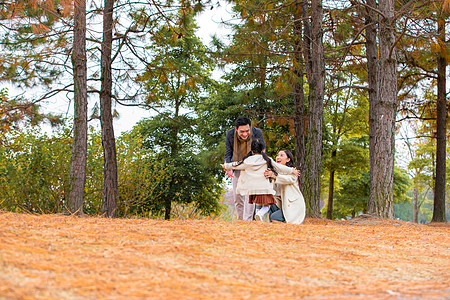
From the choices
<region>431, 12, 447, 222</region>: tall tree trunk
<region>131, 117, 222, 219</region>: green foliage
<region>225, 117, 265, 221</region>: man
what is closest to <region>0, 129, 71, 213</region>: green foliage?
<region>225, 117, 265, 221</region>: man

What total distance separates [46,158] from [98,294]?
31.6 ft

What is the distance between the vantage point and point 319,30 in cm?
1023

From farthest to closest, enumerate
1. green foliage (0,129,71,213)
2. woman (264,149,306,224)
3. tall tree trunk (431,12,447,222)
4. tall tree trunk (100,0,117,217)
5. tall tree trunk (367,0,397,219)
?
tall tree trunk (431,12,447,222)
green foliage (0,129,71,213)
tall tree trunk (100,0,117,217)
tall tree trunk (367,0,397,219)
woman (264,149,306,224)

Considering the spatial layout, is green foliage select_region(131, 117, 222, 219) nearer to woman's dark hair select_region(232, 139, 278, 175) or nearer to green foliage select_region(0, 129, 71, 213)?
green foliage select_region(0, 129, 71, 213)

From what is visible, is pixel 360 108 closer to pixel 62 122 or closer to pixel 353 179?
pixel 353 179

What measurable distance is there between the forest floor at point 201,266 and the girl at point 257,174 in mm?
1838

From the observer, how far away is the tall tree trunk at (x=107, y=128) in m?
9.45

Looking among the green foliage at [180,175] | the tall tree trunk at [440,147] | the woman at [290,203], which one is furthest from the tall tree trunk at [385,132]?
the green foliage at [180,175]

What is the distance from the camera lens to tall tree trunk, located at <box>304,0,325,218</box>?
32.0ft

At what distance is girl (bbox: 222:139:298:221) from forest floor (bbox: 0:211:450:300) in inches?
72.4

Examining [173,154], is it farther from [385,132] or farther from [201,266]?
[201,266]

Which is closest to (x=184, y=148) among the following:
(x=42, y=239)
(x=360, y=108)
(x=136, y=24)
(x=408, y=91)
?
(x=360, y=108)

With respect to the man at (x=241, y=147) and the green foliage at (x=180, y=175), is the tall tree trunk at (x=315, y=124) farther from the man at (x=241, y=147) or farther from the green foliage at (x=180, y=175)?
the green foliage at (x=180, y=175)

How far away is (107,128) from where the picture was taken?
9.43m
